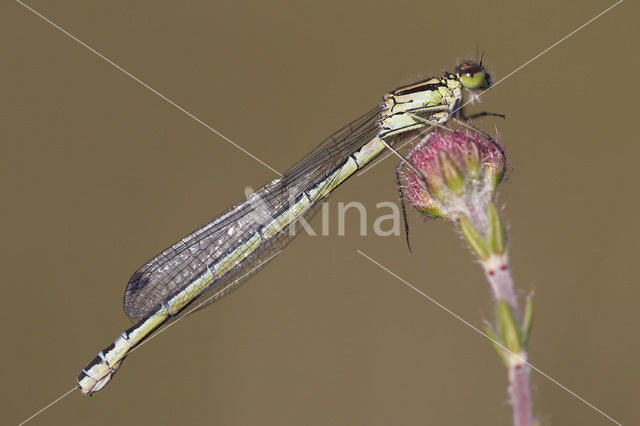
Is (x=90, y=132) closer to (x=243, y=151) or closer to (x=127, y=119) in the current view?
(x=127, y=119)

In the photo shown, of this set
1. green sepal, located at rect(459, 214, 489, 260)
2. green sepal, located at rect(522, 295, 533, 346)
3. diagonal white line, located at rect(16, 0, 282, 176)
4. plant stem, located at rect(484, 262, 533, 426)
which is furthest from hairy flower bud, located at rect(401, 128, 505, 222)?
diagonal white line, located at rect(16, 0, 282, 176)

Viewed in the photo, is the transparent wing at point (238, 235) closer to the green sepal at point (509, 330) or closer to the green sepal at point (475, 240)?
the green sepal at point (475, 240)

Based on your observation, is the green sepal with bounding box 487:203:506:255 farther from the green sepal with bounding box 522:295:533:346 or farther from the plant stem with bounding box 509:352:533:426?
the plant stem with bounding box 509:352:533:426

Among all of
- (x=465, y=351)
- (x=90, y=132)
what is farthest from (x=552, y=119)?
(x=90, y=132)

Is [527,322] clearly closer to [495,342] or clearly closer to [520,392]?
[495,342]

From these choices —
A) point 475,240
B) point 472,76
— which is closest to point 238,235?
point 472,76

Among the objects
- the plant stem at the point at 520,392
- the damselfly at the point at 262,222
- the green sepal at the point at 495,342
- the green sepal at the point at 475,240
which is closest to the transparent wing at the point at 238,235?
the damselfly at the point at 262,222

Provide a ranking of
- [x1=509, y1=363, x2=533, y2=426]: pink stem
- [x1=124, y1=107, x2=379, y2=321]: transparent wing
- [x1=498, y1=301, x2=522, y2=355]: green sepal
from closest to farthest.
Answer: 1. [x1=509, y1=363, x2=533, y2=426]: pink stem
2. [x1=498, y1=301, x2=522, y2=355]: green sepal
3. [x1=124, y1=107, x2=379, y2=321]: transparent wing
